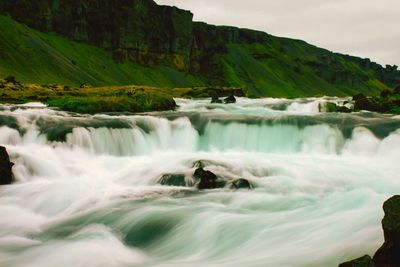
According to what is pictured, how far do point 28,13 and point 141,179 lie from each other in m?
121

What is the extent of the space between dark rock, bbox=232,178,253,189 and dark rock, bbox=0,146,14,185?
7883mm

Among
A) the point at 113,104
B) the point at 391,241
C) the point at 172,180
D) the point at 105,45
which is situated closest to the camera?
the point at 391,241

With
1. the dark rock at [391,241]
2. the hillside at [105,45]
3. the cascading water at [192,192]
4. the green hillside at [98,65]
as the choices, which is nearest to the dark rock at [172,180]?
the cascading water at [192,192]

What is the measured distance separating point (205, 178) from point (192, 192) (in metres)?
1.04

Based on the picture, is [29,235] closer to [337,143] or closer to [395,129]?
[337,143]

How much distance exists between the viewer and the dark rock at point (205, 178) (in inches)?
689

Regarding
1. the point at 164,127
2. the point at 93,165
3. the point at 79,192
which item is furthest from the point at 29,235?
the point at 164,127

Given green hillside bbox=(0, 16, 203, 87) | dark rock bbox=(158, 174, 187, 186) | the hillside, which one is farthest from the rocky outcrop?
the hillside

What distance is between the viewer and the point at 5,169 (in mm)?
17188

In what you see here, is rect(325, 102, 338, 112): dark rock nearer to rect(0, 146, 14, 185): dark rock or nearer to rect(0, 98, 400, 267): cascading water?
rect(0, 98, 400, 267): cascading water

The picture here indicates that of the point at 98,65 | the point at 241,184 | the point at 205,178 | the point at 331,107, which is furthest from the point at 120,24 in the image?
the point at 241,184

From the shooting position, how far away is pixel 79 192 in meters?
17.0

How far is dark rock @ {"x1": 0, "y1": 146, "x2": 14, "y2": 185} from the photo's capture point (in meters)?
17.1

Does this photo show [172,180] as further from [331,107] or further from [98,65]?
[98,65]
